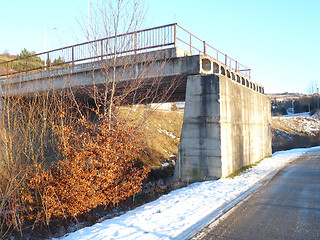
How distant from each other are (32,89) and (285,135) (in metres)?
37.0

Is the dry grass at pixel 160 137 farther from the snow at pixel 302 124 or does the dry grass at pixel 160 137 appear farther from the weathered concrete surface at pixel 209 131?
the snow at pixel 302 124

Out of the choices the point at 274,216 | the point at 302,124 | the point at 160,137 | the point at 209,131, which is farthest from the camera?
the point at 302,124

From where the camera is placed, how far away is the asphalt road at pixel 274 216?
514 centimetres

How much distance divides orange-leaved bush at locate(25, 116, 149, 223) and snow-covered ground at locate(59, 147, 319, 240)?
1.50 m

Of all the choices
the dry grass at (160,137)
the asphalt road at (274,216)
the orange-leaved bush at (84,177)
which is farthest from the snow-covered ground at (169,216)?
the dry grass at (160,137)

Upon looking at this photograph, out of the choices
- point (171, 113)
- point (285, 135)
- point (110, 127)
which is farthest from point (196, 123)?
point (285, 135)

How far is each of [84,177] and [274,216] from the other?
17.3ft

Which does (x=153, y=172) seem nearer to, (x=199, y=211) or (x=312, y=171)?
(x=312, y=171)

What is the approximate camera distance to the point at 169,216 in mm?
6223

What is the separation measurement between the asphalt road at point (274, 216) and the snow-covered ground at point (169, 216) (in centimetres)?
49

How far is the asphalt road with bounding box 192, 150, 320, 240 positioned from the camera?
514cm

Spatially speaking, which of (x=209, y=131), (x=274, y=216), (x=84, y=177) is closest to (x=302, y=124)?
(x=209, y=131)

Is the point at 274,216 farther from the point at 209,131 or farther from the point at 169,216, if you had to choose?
the point at 209,131

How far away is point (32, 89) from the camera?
1565 cm
